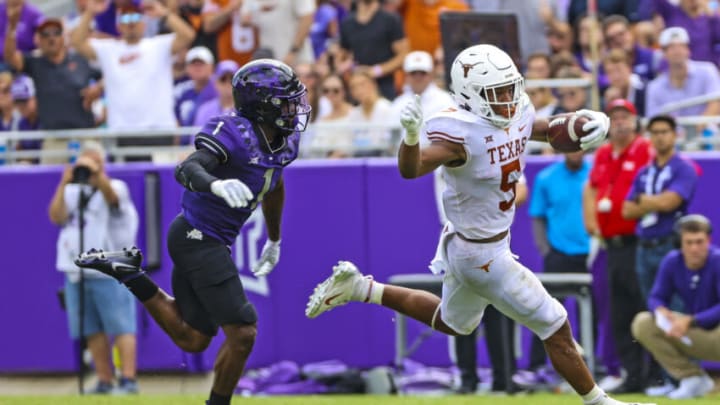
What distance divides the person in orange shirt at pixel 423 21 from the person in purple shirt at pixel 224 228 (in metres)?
6.01

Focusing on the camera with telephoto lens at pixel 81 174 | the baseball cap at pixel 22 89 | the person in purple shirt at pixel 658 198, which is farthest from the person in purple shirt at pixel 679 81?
the baseball cap at pixel 22 89

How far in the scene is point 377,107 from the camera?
12258mm

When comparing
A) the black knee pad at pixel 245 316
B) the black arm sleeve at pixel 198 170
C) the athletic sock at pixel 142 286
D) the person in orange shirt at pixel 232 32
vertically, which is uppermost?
the person in orange shirt at pixel 232 32

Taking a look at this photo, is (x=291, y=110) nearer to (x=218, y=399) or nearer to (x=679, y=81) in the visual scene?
(x=218, y=399)

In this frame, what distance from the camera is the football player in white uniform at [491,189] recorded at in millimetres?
7203

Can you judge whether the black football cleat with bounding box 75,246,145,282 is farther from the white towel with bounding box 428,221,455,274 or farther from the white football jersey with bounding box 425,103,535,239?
the white football jersey with bounding box 425,103,535,239

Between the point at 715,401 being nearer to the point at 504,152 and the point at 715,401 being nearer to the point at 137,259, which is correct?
the point at 504,152

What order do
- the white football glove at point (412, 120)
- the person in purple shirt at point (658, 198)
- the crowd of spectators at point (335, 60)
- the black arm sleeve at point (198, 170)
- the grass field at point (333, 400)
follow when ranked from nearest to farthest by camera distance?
the white football glove at point (412, 120) → the black arm sleeve at point (198, 170) → the grass field at point (333, 400) → the person in purple shirt at point (658, 198) → the crowd of spectators at point (335, 60)

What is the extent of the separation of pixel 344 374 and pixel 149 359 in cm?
178

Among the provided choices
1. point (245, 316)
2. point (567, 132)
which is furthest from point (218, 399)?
point (567, 132)

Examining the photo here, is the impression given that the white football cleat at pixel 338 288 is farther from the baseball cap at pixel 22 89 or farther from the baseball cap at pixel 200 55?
the baseball cap at pixel 22 89

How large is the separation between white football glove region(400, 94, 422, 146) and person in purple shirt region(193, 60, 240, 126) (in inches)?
237

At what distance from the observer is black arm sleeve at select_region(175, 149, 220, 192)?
22.9ft

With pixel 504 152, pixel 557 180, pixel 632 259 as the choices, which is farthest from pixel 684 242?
pixel 504 152
